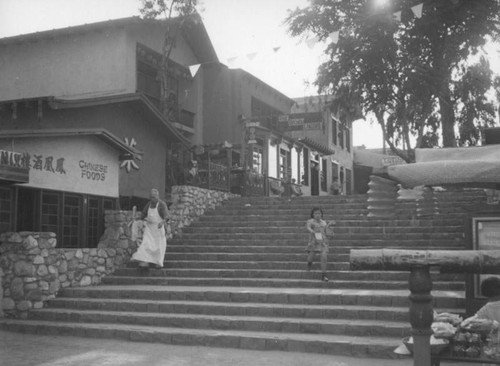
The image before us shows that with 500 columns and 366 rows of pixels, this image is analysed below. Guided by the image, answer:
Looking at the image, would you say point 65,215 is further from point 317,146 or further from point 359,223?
point 317,146

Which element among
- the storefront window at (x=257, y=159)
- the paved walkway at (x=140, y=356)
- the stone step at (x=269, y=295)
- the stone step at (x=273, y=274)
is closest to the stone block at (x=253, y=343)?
the paved walkway at (x=140, y=356)

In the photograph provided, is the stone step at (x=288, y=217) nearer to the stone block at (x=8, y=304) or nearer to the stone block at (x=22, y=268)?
the stone block at (x=22, y=268)

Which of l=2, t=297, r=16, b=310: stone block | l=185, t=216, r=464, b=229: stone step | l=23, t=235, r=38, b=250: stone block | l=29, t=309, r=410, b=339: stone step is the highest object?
l=185, t=216, r=464, b=229: stone step

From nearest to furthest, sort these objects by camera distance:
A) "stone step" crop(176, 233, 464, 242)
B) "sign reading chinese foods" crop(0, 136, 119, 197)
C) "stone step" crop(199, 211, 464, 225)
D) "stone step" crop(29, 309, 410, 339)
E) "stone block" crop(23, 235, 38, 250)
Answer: "stone step" crop(29, 309, 410, 339) < "stone block" crop(23, 235, 38, 250) < "sign reading chinese foods" crop(0, 136, 119, 197) < "stone step" crop(176, 233, 464, 242) < "stone step" crop(199, 211, 464, 225)

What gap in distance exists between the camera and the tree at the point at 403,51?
18.4 m

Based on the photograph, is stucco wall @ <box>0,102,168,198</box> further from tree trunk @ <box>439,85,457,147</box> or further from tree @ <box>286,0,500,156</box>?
tree trunk @ <box>439,85,457,147</box>

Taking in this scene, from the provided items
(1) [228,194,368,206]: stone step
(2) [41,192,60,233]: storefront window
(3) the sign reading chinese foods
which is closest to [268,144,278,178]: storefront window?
(1) [228,194,368,206]: stone step

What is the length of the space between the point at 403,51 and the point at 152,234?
12.1m

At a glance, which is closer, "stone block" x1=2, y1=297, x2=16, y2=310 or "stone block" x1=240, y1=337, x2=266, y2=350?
"stone block" x1=240, y1=337, x2=266, y2=350

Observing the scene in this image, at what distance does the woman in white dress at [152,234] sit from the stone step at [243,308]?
1.87 metres

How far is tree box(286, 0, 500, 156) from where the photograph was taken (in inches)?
723

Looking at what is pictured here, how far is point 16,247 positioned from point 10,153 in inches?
68.3

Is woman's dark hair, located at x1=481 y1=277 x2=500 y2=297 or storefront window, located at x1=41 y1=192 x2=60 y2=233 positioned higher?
storefront window, located at x1=41 y1=192 x2=60 y2=233

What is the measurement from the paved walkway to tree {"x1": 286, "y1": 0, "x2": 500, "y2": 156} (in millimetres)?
13675
